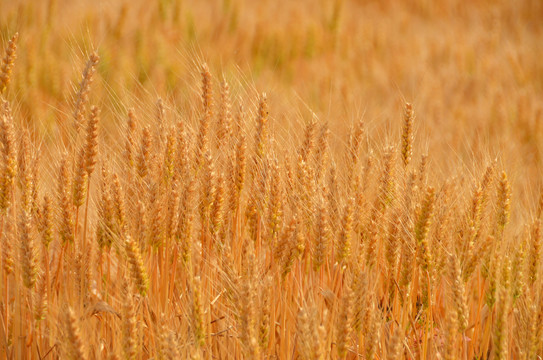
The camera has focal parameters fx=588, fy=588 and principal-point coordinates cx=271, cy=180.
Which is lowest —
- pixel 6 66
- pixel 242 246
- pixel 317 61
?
Result: pixel 242 246

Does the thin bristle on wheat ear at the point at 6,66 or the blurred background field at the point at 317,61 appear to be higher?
the blurred background field at the point at 317,61

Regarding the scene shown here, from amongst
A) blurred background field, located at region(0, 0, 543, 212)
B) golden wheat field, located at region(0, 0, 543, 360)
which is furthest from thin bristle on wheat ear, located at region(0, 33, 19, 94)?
blurred background field, located at region(0, 0, 543, 212)

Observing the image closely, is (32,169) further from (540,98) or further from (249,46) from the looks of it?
(540,98)

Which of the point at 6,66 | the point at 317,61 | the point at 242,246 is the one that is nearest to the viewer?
the point at 6,66

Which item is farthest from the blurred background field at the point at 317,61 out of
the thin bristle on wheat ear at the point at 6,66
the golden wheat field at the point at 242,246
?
the thin bristle on wheat ear at the point at 6,66

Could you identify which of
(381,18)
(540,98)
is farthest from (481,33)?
(540,98)

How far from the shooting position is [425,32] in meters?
8.85

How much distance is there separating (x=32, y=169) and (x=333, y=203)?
1013mm

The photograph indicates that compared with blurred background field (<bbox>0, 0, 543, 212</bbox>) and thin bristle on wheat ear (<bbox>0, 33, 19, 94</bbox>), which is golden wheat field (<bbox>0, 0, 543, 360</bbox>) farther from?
blurred background field (<bbox>0, 0, 543, 212</bbox>)

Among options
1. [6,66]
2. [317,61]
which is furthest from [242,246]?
[317,61]

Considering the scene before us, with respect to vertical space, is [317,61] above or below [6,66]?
above

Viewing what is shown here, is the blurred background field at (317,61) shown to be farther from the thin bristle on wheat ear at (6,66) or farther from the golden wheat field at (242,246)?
the thin bristle on wheat ear at (6,66)

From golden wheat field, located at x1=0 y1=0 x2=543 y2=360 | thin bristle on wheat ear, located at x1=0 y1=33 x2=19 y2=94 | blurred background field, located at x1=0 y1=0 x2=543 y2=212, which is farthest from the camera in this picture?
blurred background field, located at x1=0 y1=0 x2=543 y2=212

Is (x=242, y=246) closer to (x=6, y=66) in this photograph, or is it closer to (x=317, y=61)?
(x=6, y=66)
